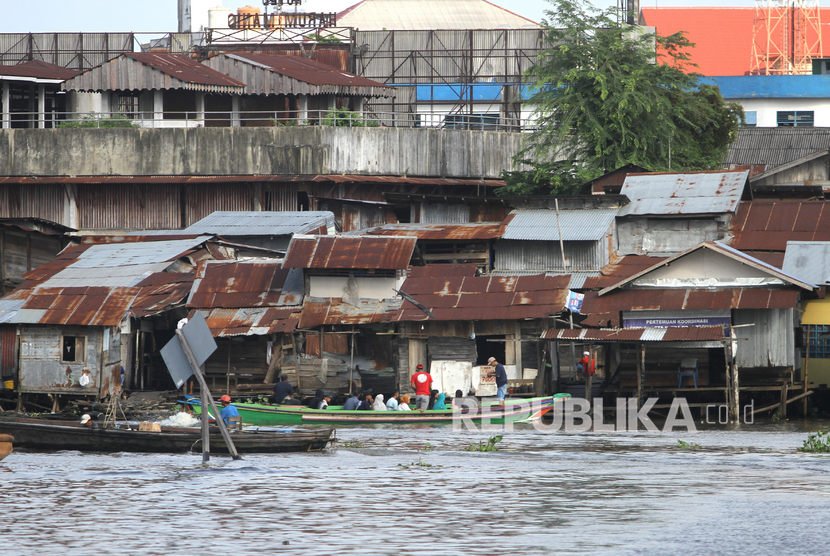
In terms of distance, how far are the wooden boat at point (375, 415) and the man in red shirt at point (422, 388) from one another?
4.20ft

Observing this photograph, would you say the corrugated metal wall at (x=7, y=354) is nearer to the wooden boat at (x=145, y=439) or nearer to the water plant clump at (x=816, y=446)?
the wooden boat at (x=145, y=439)

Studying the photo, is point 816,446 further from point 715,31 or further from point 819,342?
point 715,31

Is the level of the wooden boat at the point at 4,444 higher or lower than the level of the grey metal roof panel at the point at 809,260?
lower

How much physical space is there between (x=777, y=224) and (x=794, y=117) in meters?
28.7

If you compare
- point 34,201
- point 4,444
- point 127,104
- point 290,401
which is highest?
point 127,104

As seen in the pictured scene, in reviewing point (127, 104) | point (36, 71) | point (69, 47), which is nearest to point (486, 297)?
point (127, 104)

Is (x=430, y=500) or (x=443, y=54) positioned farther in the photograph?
(x=443, y=54)

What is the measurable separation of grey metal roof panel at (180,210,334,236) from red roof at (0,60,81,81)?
408 inches

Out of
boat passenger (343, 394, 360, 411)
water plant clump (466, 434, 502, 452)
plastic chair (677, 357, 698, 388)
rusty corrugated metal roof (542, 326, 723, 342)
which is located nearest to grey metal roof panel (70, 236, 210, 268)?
boat passenger (343, 394, 360, 411)

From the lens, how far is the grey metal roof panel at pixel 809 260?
36.7 meters

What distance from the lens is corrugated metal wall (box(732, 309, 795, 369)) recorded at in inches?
1379

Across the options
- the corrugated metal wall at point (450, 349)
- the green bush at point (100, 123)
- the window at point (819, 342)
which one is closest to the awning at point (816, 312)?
the window at point (819, 342)

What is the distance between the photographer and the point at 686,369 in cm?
3662

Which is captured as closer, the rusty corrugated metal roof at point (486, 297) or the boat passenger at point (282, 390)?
the boat passenger at point (282, 390)
